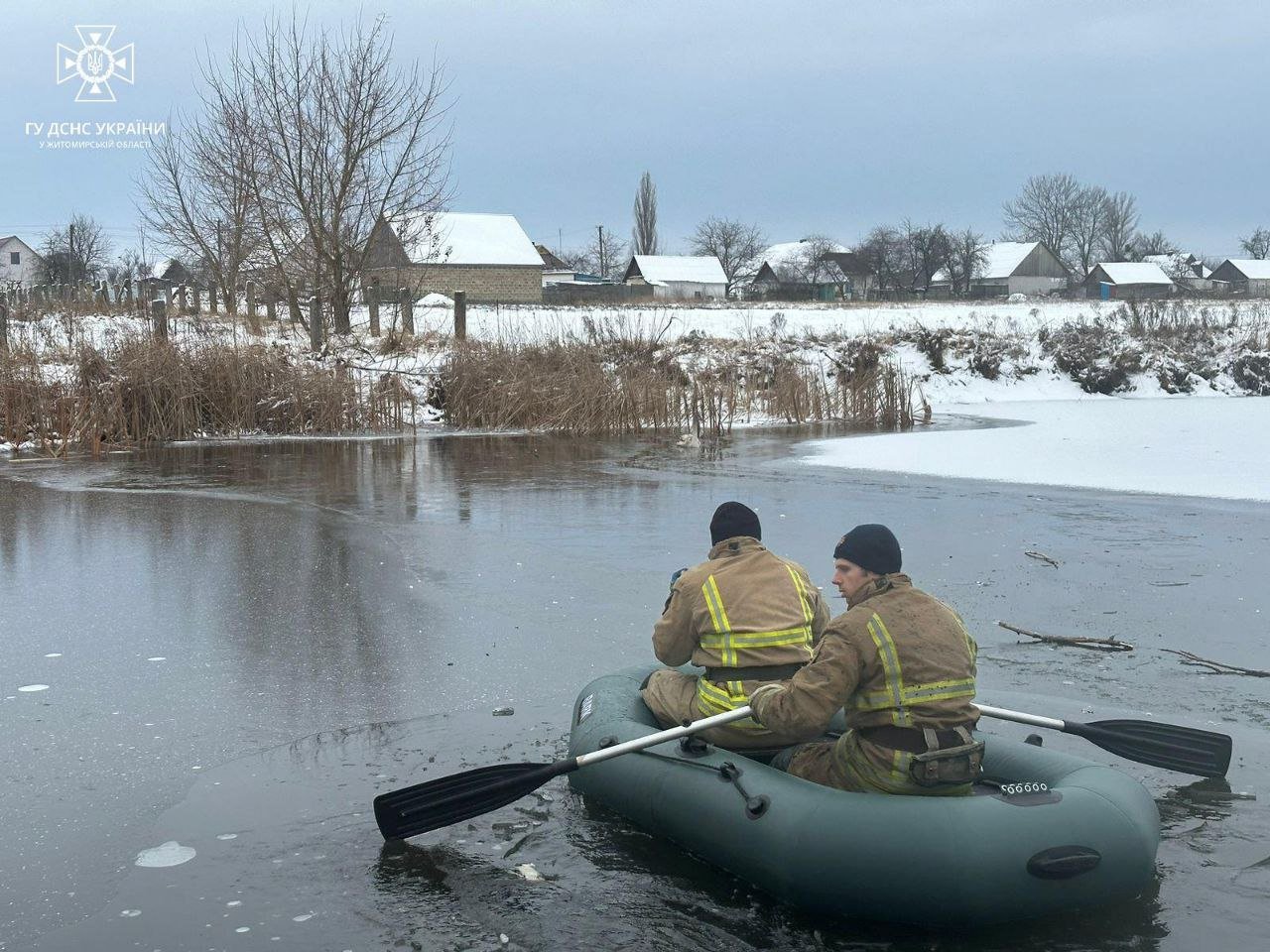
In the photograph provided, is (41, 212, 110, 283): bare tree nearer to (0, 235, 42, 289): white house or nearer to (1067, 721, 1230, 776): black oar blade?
(0, 235, 42, 289): white house

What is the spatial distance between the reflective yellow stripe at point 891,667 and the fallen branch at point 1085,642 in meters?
3.20

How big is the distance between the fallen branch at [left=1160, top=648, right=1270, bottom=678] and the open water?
0.12 m

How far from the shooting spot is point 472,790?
14.8 ft

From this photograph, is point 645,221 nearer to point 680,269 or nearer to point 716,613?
point 680,269

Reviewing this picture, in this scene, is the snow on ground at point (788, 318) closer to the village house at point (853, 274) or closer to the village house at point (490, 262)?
the village house at point (490, 262)

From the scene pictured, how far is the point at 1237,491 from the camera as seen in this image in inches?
514

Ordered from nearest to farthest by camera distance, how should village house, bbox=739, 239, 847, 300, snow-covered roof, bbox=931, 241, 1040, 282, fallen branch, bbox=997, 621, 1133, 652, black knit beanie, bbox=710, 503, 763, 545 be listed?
1. black knit beanie, bbox=710, 503, 763, 545
2. fallen branch, bbox=997, 621, 1133, 652
3. village house, bbox=739, 239, 847, 300
4. snow-covered roof, bbox=931, 241, 1040, 282

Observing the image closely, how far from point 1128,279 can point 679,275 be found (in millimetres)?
28420

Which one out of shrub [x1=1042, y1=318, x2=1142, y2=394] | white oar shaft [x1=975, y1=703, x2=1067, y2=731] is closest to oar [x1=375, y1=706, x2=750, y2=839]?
white oar shaft [x1=975, y1=703, x2=1067, y2=731]

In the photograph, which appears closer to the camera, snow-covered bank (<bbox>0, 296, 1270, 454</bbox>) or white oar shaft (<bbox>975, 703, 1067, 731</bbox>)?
white oar shaft (<bbox>975, 703, 1067, 731</bbox>)

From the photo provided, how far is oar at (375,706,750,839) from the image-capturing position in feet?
14.6

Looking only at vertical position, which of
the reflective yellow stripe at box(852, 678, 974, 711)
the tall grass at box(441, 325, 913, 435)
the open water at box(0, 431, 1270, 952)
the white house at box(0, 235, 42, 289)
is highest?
the white house at box(0, 235, 42, 289)

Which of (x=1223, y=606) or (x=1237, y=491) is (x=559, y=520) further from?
(x=1237, y=491)

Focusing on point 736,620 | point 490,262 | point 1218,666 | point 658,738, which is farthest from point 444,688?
point 490,262
